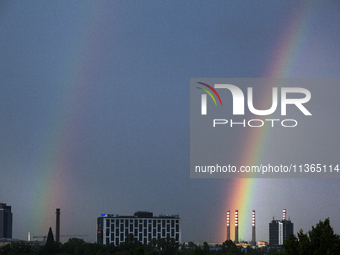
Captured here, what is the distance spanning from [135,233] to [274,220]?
6439 centimetres

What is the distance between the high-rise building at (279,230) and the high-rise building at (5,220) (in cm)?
10025

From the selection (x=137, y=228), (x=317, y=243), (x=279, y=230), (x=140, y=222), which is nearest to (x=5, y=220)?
(x=137, y=228)

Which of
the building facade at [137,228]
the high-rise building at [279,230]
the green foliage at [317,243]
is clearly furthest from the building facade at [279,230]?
the green foliage at [317,243]

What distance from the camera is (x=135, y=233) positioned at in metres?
139

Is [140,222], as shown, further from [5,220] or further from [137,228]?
[5,220]

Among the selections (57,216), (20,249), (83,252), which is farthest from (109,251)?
(57,216)

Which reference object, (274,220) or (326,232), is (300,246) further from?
(274,220)

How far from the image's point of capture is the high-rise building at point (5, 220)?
18450 cm

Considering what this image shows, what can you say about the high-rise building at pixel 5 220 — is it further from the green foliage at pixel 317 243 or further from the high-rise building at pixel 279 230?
the green foliage at pixel 317 243

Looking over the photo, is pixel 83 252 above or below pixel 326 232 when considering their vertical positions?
below

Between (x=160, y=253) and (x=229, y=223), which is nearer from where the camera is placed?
(x=160, y=253)

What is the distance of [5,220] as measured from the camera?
18588cm

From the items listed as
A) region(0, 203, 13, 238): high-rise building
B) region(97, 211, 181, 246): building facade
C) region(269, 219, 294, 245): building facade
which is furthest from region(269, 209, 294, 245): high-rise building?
region(0, 203, 13, 238): high-rise building

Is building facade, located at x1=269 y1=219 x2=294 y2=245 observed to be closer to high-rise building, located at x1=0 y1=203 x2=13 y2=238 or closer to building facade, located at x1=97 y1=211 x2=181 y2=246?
building facade, located at x1=97 y1=211 x2=181 y2=246
